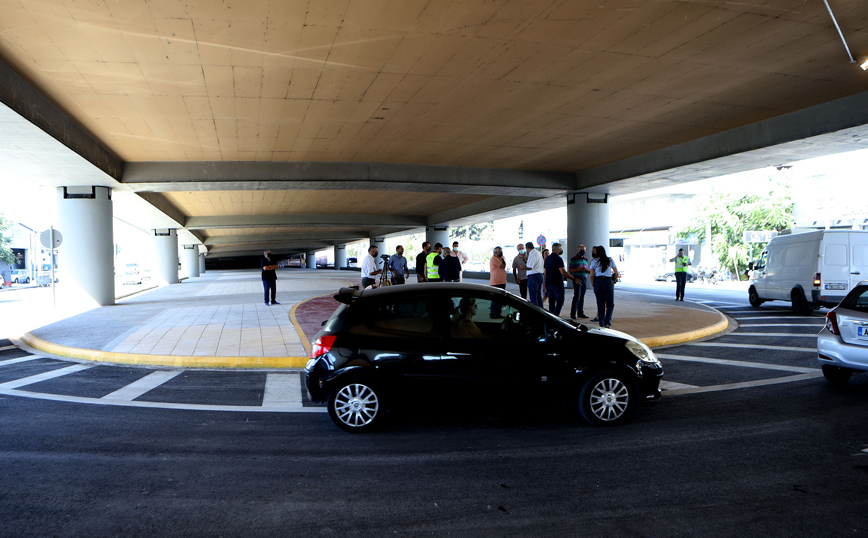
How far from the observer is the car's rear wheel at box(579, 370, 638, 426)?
5.38 m

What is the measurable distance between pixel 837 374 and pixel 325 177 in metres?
16.3

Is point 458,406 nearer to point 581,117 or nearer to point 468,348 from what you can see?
point 468,348

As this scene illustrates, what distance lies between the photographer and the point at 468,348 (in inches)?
209

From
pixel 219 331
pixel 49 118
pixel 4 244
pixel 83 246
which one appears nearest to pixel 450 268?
pixel 219 331

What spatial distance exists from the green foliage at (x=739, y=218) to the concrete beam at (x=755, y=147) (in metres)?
21.9

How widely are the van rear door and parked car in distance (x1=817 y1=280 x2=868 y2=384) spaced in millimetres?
9160

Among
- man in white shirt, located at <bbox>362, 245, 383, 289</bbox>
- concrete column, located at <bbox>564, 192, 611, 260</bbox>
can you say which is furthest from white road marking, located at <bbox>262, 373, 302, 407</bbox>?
concrete column, located at <bbox>564, 192, 611, 260</bbox>

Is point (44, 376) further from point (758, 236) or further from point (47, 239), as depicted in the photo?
point (758, 236)

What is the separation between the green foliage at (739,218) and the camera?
38094mm

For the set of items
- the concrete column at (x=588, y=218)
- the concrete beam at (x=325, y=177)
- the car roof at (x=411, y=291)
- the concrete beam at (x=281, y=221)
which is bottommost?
the car roof at (x=411, y=291)

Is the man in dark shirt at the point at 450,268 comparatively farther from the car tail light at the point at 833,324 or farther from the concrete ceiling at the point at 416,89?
the car tail light at the point at 833,324

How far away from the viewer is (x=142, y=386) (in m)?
7.57

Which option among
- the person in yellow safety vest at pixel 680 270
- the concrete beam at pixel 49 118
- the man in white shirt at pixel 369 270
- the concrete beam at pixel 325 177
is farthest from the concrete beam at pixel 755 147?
the concrete beam at pixel 49 118

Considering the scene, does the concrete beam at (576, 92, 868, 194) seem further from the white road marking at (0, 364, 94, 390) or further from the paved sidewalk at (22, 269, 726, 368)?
the white road marking at (0, 364, 94, 390)
